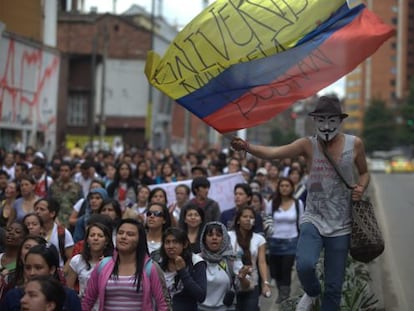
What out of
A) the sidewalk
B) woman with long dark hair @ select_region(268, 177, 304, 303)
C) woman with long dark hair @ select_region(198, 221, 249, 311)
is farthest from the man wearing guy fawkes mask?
woman with long dark hair @ select_region(268, 177, 304, 303)

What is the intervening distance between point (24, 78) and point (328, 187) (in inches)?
954

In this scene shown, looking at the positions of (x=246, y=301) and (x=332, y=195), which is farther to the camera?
(x=246, y=301)

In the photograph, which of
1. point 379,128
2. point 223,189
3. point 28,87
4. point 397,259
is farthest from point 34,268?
point 379,128

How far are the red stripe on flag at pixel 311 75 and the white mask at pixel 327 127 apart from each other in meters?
0.60

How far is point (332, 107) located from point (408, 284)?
6.13 metres

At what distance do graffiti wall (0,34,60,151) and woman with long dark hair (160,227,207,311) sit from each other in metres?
18.4

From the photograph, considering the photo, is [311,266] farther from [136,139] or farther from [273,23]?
[136,139]

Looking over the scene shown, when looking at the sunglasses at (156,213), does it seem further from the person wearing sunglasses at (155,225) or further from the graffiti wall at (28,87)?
the graffiti wall at (28,87)

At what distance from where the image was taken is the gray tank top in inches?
267

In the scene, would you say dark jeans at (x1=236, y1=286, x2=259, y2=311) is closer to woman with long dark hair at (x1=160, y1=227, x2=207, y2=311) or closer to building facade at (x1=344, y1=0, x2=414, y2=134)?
woman with long dark hair at (x1=160, y1=227, x2=207, y2=311)

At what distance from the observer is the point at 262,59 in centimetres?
739

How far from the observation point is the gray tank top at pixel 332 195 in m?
6.79

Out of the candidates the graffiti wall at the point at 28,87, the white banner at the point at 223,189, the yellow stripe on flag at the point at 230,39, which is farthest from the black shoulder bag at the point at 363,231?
the graffiti wall at the point at 28,87

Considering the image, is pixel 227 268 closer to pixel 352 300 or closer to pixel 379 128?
pixel 352 300
